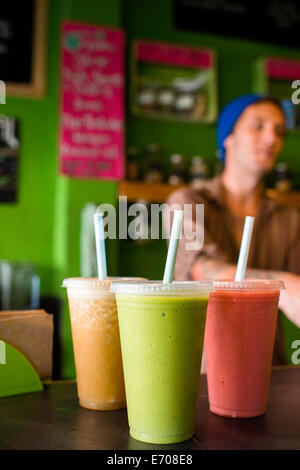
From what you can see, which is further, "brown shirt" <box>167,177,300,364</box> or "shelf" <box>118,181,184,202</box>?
"shelf" <box>118,181,184,202</box>

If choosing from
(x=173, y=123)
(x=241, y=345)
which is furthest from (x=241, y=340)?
(x=173, y=123)

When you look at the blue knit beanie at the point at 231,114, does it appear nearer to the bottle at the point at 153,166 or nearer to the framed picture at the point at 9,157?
the bottle at the point at 153,166

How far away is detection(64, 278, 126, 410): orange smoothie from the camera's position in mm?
822

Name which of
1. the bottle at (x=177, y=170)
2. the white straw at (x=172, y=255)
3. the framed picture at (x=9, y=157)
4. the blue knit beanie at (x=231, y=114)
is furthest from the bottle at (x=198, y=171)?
the white straw at (x=172, y=255)

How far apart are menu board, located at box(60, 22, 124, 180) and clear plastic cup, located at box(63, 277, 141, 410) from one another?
206 cm

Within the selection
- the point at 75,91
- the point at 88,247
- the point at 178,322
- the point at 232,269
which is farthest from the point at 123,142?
the point at 178,322

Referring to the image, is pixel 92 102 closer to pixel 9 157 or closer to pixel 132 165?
pixel 132 165

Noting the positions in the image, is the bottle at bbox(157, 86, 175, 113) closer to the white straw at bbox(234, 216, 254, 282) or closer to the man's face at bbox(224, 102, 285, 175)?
the man's face at bbox(224, 102, 285, 175)

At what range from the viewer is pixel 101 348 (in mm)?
824

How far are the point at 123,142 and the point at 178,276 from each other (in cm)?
141

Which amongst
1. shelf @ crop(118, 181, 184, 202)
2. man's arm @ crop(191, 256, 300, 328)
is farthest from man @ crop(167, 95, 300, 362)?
shelf @ crop(118, 181, 184, 202)

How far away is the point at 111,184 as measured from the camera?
289cm

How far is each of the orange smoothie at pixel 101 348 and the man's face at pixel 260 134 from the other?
125 centimetres

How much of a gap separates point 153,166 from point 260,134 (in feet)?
3.80
